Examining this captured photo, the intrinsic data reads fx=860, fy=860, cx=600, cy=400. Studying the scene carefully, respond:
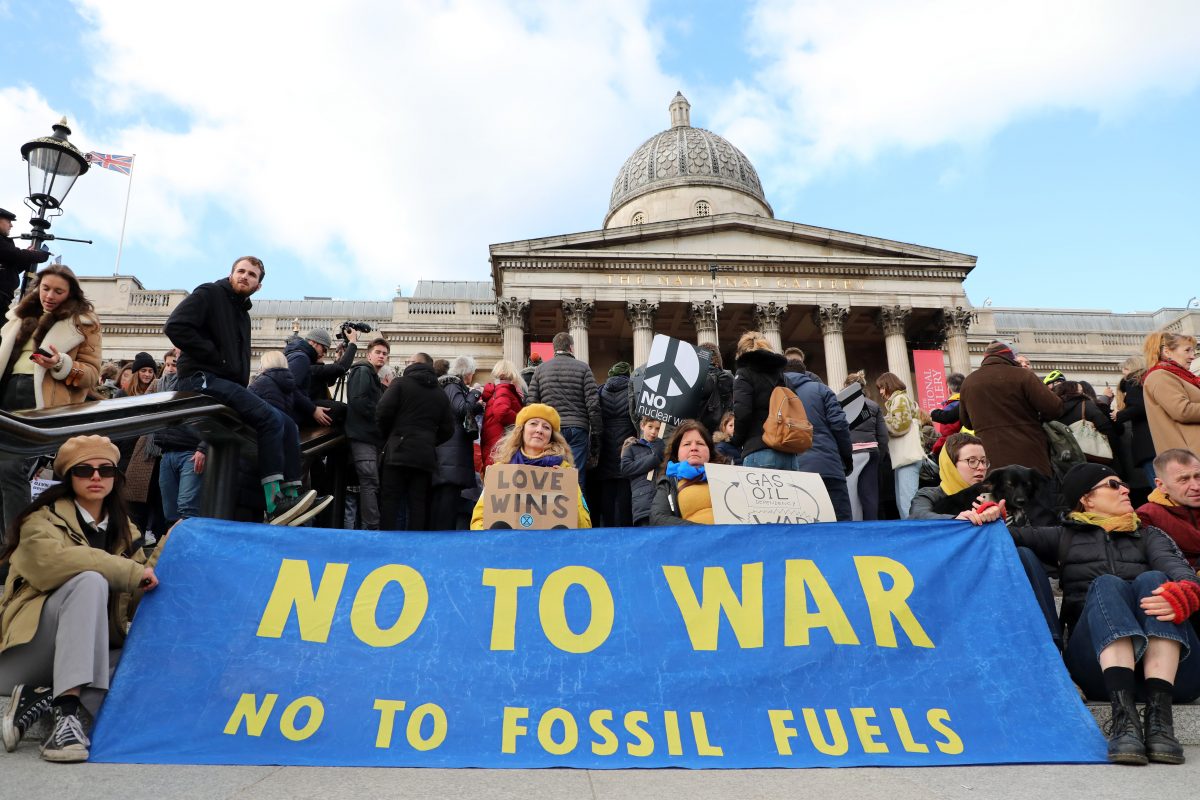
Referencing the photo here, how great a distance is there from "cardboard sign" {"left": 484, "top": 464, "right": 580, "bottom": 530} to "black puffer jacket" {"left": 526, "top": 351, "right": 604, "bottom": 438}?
2.71 m

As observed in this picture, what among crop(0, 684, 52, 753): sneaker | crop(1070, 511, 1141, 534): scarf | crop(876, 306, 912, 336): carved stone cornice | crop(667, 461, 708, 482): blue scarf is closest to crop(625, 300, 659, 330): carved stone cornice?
crop(876, 306, 912, 336): carved stone cornice

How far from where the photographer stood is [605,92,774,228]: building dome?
40062 millimetres

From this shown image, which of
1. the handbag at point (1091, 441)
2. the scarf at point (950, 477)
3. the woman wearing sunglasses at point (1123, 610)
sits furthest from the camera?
the handbag at point (1091, 441)

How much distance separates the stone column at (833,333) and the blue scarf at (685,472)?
26420mm

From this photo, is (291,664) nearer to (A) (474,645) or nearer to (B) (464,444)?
(A) (474,645)

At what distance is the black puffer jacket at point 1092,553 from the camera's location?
14.3ft

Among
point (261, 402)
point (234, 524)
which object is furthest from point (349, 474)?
point (234, 524)

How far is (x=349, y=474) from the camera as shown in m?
8.27

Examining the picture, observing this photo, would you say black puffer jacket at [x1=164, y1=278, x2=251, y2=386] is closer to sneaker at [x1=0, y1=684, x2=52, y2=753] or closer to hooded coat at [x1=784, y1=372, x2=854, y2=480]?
sneaker at [x1=0, y1=684, x2=52, y2=753]

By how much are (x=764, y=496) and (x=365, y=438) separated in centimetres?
399

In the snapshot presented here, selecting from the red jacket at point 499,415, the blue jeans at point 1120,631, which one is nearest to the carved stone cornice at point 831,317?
the red jacket at point 499,415

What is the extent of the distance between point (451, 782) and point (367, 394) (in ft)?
16.9

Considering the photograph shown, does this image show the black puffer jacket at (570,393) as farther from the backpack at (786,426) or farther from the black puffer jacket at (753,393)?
the backpack at (786,426)

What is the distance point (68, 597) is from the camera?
12.3 feet
